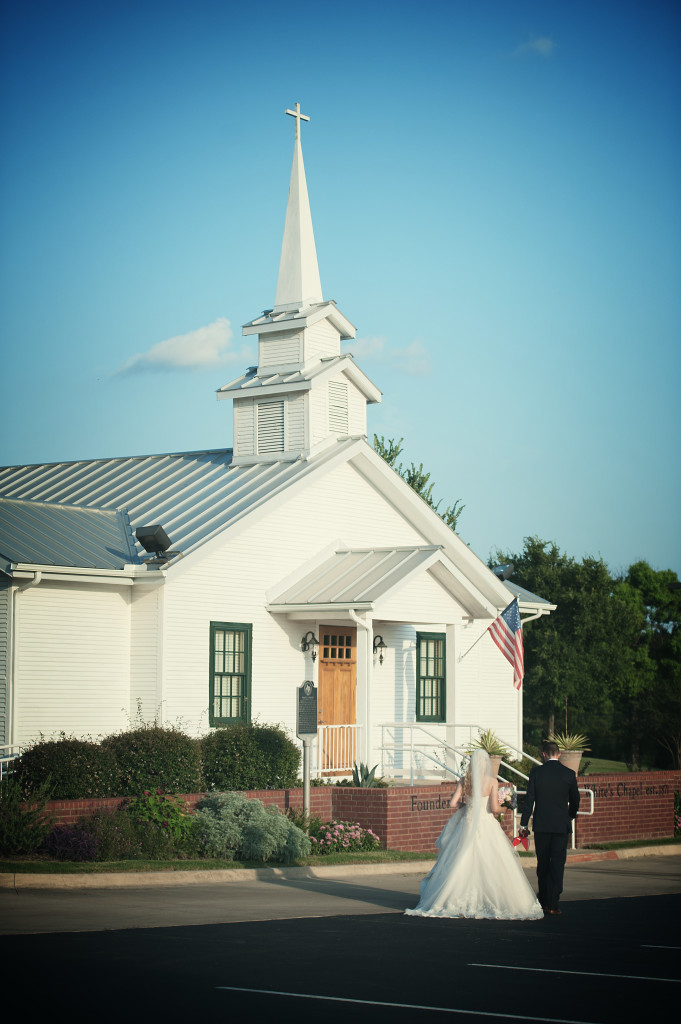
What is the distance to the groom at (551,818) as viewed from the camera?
527 inches

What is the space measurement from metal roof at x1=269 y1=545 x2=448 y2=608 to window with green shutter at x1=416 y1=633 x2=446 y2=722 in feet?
10.2

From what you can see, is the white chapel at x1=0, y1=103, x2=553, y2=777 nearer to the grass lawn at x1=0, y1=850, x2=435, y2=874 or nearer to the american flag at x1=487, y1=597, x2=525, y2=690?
the american flag at x1=487, y1=597, x2=525, y2=690

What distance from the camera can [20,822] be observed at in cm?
1539

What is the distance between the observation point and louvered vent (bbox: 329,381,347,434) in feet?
85.1

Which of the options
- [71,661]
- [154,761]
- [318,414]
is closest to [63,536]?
[71,661]

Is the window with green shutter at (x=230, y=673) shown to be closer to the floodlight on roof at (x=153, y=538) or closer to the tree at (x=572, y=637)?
→ the floodlight on roof at (x=153, y=538)

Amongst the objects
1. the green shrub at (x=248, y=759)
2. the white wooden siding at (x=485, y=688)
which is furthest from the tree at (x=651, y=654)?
the green shrub at (x=248, y=759)

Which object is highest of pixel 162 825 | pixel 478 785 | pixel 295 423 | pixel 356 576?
pixel 295 423

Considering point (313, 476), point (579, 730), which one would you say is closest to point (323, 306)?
point (313, 476)

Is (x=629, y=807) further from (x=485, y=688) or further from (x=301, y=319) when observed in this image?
(x=301, y=319)

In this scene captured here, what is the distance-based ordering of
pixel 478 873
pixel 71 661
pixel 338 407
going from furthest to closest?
pixel 338 407
pixel 71 661
pixel 478 873

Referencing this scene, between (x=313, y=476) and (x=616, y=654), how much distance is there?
25.5m

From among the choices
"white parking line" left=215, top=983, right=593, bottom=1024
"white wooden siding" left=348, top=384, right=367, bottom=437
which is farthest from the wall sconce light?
"white parking line" left=215, top=983, right=593, bottom=1024

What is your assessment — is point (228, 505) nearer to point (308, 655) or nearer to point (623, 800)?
point (308, 655)
